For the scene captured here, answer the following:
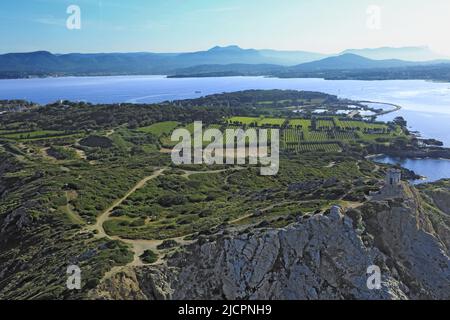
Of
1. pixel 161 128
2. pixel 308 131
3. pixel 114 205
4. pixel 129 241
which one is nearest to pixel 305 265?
pixel 129 241

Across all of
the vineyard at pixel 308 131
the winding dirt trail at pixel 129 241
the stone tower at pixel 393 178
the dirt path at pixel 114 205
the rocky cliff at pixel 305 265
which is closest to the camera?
the rocky cliff at pixel 305 265

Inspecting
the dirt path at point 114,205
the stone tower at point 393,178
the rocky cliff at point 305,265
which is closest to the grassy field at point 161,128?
the dirt path at point 114,205

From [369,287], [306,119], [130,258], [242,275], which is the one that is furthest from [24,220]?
[306,119]

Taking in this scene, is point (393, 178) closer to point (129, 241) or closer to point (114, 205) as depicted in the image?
point (129, 241)

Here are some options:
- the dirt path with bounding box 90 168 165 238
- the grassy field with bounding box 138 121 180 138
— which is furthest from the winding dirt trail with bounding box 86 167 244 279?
the grassy field with bounding box 138 121 180 138

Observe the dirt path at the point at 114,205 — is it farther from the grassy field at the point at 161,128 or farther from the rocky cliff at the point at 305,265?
the grassy field at the point at 161,128

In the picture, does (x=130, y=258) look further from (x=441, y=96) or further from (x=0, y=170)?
(x=441, y=96)

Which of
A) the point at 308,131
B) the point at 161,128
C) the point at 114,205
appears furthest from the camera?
the point at 308,131

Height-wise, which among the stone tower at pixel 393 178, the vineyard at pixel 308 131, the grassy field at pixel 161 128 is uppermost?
the stone tower at pixel 393 178
